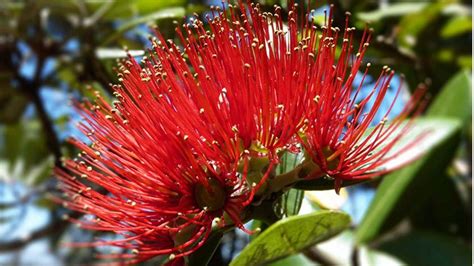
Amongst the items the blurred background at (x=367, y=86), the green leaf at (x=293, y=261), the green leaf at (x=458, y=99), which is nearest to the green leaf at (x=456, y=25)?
the blurred background at (x=367, y=86)

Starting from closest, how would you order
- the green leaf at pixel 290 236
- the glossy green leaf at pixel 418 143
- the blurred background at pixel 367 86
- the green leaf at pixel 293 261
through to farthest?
the green leaf at pixel 290 236 → the glossy green leaf at pixel 418 143 → the green leaf at pixel 293 261 → the blurred background at pixel 367 86

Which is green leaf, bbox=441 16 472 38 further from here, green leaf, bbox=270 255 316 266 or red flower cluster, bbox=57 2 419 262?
red flower cluster, bbox=57 2 419 262

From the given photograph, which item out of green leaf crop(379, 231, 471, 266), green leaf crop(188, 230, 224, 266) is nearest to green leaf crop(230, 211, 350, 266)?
green leaf crop(188, 230, 224, 266)

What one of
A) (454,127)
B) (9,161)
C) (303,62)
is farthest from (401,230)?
(9,161)

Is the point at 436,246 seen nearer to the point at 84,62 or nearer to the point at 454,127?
the point at 454,127

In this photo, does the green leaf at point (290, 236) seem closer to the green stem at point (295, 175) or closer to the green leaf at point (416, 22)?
the green stem at point (295, 175)

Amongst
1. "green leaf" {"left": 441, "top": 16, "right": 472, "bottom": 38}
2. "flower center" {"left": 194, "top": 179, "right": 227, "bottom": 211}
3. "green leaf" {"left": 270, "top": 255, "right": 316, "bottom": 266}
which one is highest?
"flower center" {"left": 194, "top": 179, "right": 227, "bottom": 211}
